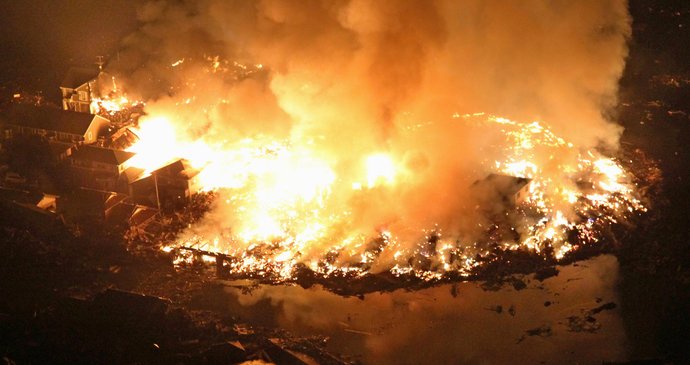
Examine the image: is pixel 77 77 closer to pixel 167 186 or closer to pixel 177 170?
pixel 167 186

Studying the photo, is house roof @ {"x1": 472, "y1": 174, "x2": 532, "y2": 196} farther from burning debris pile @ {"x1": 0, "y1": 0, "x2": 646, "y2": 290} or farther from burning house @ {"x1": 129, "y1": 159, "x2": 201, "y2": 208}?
burning house @ {"x1": 129, "y1": 159, "x2": 201, "y2": 208}

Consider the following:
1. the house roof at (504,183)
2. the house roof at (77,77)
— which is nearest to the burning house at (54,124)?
the house roof at (77,77)

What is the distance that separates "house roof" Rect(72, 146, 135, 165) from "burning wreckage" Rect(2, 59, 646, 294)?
5cm

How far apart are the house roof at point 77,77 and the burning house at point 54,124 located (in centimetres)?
261

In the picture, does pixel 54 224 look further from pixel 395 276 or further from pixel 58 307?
pixel 395 276

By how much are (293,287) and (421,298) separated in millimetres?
4186

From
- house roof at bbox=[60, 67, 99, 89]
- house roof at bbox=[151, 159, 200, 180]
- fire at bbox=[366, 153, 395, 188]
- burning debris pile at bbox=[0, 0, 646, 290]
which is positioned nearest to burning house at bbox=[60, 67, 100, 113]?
house roof at bbox=[60, 67, 99, 89]

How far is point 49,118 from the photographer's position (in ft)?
92.5

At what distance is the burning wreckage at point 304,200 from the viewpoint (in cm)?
2155

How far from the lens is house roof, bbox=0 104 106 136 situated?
2777 cm

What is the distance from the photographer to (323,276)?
21.1m

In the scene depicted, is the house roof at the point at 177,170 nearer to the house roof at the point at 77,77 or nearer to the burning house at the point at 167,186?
the burning house at the point at 167,186

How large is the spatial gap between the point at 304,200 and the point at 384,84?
599 cm

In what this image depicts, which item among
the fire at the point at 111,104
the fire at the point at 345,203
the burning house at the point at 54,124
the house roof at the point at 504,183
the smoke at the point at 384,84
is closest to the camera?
the fire at the point at 345,203
